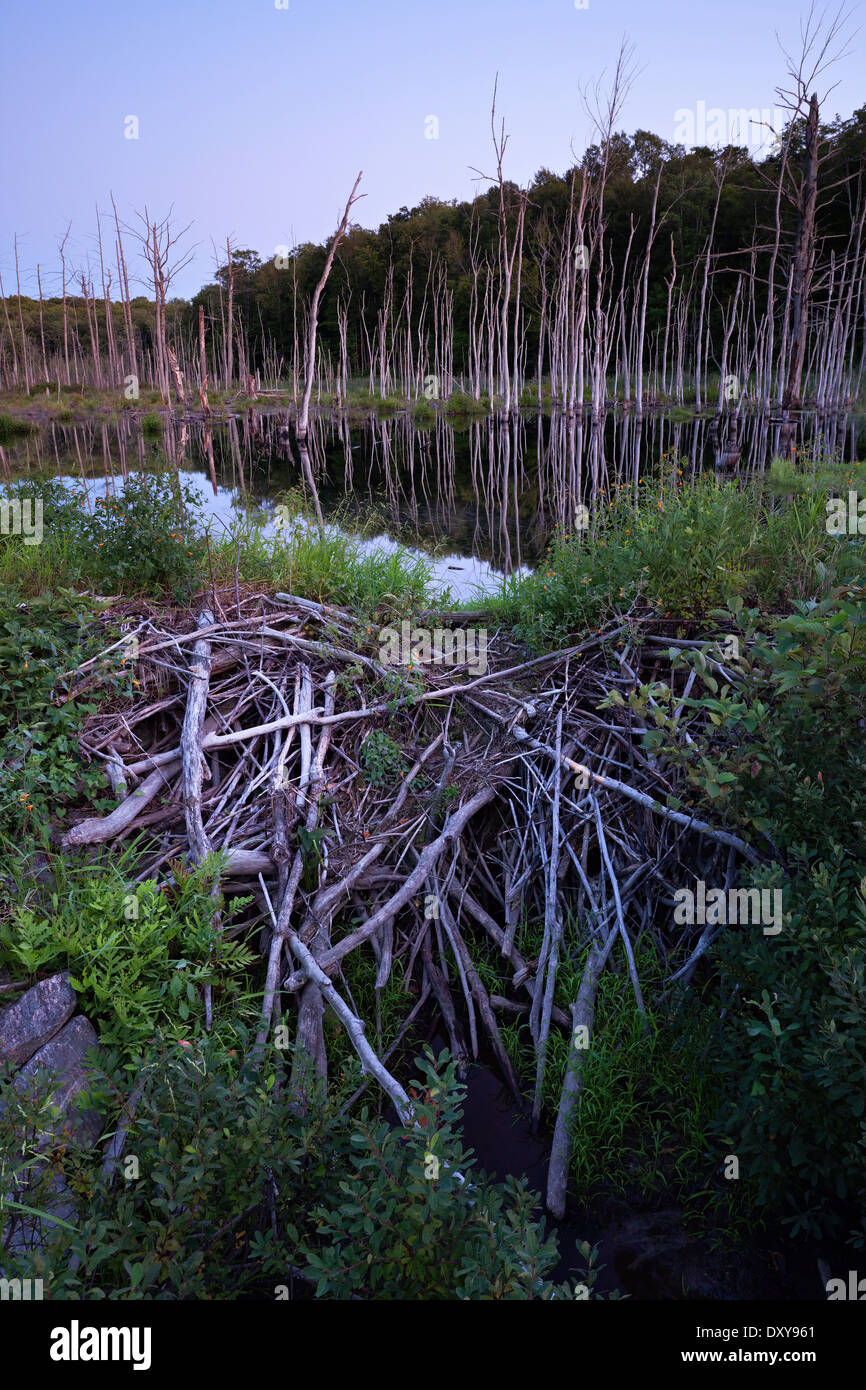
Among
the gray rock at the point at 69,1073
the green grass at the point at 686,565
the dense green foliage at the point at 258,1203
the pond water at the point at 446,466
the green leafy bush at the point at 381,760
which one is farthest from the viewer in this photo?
the pond water at the point at 446,466

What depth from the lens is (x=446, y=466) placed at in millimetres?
23625

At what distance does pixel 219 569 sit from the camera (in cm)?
535

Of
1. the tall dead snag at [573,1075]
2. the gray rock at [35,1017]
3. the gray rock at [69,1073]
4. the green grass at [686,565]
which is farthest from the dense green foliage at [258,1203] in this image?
the green grass at [686,565]

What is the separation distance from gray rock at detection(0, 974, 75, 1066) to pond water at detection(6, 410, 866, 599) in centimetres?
374

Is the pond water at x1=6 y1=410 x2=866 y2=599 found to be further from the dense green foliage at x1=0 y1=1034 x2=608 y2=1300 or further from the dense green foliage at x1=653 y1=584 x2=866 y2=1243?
the dense green foliage at x1=0 y1=1034 x2=608 y2=1300

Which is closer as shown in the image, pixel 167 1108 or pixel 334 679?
pixel 167 1108

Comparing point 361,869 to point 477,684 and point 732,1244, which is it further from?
point 732,1244

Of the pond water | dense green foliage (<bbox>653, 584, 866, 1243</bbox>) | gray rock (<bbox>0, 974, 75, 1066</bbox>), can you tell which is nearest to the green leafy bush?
dense green foliage (<bbox>653, 584, 866, 1243</bbox>)

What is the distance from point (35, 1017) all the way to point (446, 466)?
73.3 feet

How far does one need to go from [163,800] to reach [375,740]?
104 centimetres

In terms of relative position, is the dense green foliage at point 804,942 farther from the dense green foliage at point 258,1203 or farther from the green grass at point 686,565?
the green grass at point 686,565

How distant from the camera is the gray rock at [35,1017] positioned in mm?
2648

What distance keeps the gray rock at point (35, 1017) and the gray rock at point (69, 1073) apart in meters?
0.04
